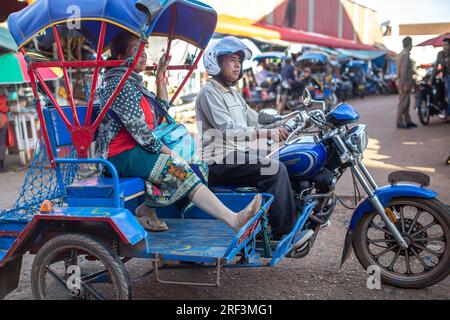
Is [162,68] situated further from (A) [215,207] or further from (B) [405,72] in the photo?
(B) [405,72]

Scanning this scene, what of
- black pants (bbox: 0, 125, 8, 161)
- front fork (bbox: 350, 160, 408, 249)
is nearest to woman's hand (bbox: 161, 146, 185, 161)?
front fork (bbox: 350, 160, 408, 249)

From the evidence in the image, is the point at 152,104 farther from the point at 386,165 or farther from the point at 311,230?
the point at 386,165


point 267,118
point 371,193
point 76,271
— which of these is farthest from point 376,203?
point 76,271

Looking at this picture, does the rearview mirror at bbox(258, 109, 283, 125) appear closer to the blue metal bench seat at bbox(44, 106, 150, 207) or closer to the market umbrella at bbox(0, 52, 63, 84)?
the blue metal bench seat at bbox(44, 106, 150, 207)

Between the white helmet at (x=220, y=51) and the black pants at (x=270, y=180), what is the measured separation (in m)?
0.64

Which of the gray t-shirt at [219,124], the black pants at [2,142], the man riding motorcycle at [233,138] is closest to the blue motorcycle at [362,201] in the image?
the man riding motorcycle at [233,138]

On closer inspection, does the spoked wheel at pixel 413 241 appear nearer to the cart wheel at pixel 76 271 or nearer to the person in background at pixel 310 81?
the cart wheel at pixel 76 271

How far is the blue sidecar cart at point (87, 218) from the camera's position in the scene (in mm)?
2635

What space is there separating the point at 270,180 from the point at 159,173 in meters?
0.73

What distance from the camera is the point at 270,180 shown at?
10.4ft

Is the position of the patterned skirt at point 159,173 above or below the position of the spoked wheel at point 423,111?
above

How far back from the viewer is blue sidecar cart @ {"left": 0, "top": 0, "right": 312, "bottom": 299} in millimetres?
2635

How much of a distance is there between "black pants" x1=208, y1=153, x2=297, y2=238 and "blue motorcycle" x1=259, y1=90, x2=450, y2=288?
3.6 inches

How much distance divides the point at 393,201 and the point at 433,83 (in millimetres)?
9303
